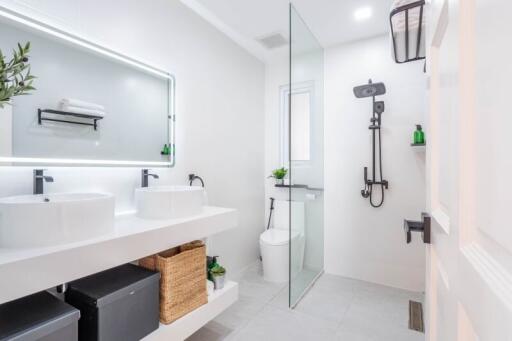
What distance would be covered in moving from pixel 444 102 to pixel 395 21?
1063 millimetres

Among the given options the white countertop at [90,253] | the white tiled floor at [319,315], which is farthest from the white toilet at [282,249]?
the white countertop at [90,253]

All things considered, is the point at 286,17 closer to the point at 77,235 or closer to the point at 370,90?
the point at 370,90

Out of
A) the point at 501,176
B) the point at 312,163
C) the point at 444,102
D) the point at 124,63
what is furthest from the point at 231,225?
the point at 501,176

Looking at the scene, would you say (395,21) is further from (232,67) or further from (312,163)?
(232,67)

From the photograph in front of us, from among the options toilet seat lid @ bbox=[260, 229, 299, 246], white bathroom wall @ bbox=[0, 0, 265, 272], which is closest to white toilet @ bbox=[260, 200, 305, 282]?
toilet seat lid @ bbox=[260, 229, 299, 246]

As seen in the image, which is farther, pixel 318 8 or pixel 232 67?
pixel 232 67

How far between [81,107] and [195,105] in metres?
0.96

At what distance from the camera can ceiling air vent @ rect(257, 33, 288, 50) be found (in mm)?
2727

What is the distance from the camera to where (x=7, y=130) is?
1.32 meters

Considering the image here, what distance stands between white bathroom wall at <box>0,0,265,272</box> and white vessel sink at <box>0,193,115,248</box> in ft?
1.23

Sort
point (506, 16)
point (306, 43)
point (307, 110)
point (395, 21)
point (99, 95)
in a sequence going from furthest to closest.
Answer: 1. point (307, 110)
2. point (306, 43)
3. point (99, 95)
4. point (395, 21)
5. point (506, 16)

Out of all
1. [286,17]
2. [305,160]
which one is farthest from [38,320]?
[286,17]

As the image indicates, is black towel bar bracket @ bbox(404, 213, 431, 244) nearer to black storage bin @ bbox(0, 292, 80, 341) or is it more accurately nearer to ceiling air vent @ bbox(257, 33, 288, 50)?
black storage bin @ bbox(0, 292, 80, 341)

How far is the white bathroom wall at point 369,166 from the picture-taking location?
8.46ft
